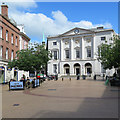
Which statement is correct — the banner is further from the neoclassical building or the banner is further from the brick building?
the neoclassical building

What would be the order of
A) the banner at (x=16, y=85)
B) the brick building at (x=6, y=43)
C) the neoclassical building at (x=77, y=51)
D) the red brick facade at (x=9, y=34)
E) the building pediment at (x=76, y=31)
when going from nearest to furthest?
1. the banner at (x=16, y=85)
2. the brick building at (x=6, y=43)
3. the red brick facade at (x=9, y=34)
4. the neoclassical building at (x=77, y=51)
5. the building pediment at (x=76, y=31)

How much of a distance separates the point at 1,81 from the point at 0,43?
5.85 m

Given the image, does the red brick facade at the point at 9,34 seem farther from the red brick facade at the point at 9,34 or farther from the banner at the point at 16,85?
the banner at the point at 16,85

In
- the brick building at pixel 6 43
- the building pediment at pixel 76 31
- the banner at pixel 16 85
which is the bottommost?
the banner at pixel 16 85

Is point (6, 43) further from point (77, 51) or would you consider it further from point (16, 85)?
point (77, 51)

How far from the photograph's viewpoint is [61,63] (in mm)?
68312

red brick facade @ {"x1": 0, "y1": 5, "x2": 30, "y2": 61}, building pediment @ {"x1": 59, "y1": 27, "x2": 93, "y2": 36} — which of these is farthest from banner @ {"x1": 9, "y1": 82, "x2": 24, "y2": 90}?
building pediment @ {"x1": 59, "y1": 27, "x2": 93, "y2": 36}

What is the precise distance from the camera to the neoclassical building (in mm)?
62625

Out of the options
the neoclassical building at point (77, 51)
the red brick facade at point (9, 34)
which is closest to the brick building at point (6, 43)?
the red brick facade at point (9, 34)

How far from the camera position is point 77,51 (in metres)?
67.0

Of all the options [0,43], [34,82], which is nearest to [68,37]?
[0,43]

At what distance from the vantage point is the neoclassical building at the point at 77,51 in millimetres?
62625

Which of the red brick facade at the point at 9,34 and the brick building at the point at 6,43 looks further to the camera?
the red brick facade at the point at 9,34

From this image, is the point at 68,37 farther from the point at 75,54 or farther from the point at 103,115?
the point at 103,115
